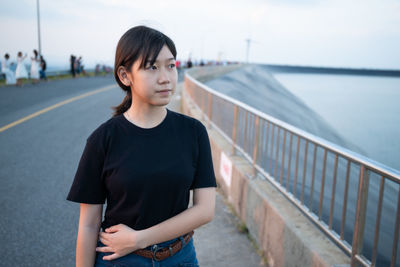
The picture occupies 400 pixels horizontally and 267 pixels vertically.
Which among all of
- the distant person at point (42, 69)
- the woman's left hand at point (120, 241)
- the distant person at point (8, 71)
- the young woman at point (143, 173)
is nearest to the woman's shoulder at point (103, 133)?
the young woman at point (143, 173)

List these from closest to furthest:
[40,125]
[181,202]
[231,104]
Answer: [181,202] < [231,104] < [40,125]

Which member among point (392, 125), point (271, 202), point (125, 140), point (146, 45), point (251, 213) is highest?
point (146, 45)

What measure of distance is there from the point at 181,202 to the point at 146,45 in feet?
2.36

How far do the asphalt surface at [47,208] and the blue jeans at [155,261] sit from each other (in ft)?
7.02

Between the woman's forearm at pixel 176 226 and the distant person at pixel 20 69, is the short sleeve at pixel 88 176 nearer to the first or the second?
the woman's forearm at pixel 176 226

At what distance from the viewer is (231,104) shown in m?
5.96

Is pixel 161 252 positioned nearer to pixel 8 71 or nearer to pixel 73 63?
pixel 8 71

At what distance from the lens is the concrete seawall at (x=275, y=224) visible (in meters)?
2.93

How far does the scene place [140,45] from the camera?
5.32ft

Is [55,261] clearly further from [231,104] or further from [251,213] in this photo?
[231,104]

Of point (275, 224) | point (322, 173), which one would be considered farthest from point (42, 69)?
point (322, 173)

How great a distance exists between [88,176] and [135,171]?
0.22 metres

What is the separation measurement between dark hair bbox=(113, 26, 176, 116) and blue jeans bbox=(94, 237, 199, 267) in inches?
32.6

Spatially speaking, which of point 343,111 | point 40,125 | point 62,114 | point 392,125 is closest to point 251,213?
point 40,125
